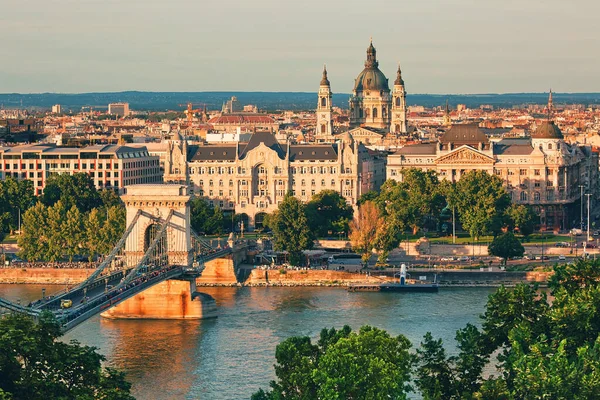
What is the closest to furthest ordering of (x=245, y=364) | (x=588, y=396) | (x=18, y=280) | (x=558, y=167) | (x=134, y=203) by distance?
(x=588, y=396) → (x=245, y=364) → (x=134, y=203) → (x=18, y=280) → (x=558, y=167)

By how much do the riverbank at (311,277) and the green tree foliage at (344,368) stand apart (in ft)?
95.4

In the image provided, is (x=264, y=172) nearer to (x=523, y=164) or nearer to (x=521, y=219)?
(x=523, y=164)

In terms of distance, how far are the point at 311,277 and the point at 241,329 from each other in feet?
43.7

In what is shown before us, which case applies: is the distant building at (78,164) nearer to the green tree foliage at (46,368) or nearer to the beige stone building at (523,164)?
the beige stone building at (523,164)

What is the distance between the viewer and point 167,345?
49.8 m

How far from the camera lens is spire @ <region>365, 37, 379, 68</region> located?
12512 cm

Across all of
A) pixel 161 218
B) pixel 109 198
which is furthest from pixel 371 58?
pixel 161 218

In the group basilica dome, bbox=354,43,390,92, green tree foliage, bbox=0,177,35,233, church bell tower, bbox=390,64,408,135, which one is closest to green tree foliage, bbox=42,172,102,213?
green tree foliage, bbox=0,177,35,233

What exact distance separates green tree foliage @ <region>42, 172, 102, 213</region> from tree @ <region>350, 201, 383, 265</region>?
16.6 m

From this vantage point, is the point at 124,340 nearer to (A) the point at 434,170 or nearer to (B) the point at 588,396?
(B) the point at 588,396

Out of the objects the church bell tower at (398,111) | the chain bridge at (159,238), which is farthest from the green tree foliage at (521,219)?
the church bell tower at (398,111)

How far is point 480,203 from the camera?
247ft

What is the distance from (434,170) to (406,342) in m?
54.4

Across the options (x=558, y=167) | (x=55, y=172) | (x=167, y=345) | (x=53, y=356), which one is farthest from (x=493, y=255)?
(x=53, y=356)
